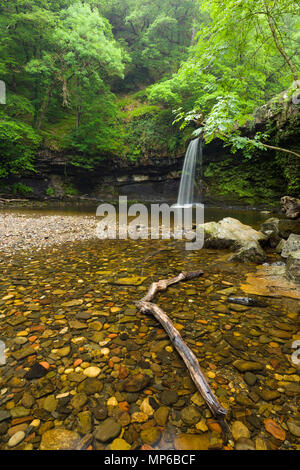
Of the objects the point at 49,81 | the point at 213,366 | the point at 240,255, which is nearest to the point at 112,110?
the point at 49,81

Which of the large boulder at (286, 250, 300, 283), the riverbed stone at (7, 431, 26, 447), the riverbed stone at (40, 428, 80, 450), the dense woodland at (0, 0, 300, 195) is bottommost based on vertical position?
the riverbed stone at (40, 428, 80, 450)

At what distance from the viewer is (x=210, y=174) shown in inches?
693

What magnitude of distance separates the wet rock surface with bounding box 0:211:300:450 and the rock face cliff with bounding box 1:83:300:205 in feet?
40.0

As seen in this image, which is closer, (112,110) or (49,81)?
(49,81)

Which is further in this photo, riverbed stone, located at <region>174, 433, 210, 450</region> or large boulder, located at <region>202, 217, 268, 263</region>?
large boulder, located at <region>202, 217, 268, 263</region>

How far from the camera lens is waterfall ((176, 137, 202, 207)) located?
57.8 ft

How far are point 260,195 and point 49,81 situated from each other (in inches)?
679

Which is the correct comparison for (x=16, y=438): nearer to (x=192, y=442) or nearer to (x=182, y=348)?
(x=192, y=442)

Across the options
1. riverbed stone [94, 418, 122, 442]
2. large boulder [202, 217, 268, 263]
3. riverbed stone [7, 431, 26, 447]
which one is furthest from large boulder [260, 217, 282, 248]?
riverbed stone [7, 431, 26, 447]

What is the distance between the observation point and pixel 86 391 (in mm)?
1648

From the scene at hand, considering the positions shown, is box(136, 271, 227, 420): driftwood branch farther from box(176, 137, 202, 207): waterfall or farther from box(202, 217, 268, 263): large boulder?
box(176, 137, 202, 207): waterfall

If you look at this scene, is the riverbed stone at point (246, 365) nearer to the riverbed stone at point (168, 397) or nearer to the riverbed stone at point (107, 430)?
the riverbed stone at point (168, 397)

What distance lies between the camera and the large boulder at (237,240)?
15.5ft

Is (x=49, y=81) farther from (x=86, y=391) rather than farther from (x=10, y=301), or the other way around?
(x=86, y=391)
